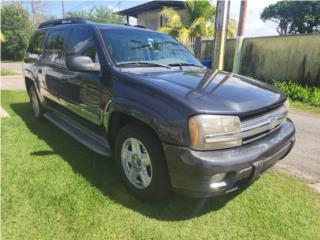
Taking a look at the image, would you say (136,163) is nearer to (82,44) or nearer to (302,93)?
(82,44)

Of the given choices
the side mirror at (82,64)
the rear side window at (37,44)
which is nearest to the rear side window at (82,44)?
the side mirror at (82,64)

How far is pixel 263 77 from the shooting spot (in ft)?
40.3

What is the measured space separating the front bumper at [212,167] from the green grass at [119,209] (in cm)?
43

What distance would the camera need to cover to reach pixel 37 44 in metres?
5.84

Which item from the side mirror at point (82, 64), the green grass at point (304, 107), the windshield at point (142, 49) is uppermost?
the windshield at point (142, 49)

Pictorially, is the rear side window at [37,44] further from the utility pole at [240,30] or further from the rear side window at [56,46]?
the utility pole at [240,30]

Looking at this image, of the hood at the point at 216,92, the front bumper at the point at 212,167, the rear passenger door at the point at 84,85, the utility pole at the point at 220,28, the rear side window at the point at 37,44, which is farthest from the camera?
the utility pole at the point at 220,28

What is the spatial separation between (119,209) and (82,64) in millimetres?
1671

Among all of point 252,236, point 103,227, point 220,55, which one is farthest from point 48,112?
point 220,55

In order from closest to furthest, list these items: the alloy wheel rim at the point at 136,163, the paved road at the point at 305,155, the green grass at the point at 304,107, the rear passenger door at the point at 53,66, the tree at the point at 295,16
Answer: the alloy wheel rim at the point at 136,163 < the paved road at the point at 305,155 < the rear passenger door at the point at 53,66 < the green grass at the point at 304,107 < the tree at the point at 295,16

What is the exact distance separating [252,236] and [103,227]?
1.35 metres

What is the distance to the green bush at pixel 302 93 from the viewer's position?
30.0 ft

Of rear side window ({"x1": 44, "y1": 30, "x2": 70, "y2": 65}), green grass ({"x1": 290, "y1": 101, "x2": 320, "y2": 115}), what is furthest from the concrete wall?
rear side window ({"x1": 44, "y1": 30, "x2": 70, "y2": 65})

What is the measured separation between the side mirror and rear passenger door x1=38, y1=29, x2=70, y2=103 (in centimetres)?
81
